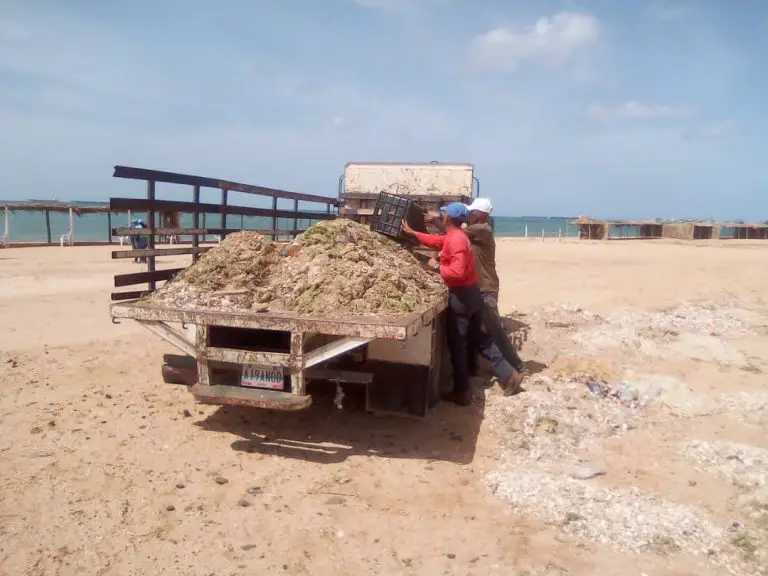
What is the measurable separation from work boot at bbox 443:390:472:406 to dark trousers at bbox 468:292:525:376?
24.7 inches

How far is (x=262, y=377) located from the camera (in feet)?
14.3

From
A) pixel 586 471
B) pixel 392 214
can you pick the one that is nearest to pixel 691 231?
pixel 392 214

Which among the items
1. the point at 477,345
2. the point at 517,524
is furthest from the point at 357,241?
the point at 517,524

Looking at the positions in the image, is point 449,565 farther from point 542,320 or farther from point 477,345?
point 542,320

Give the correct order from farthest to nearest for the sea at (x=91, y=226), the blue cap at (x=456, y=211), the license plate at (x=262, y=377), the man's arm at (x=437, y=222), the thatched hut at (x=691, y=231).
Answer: the thatched hut at (x=691, y=231)
the sea at (x=91, y=226)
the man's arm at (x=437, y=222)
the blue cap at (x=456, y=211)
the license plate at (x=262, y=377)

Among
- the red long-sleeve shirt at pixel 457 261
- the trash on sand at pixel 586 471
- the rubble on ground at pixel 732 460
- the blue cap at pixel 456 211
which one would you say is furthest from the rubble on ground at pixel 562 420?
the blue cap at pixel 456 211

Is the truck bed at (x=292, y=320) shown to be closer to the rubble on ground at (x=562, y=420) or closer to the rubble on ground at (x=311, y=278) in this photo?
the rubble on ground at (x=311, y=278)

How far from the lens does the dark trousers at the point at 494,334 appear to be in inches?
243

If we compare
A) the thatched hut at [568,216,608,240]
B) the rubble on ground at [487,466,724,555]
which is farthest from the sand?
the thatched hut at [568,216,608,240]

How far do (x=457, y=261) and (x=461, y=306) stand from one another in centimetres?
45

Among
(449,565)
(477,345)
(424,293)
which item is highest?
(424,293)

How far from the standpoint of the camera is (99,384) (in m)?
5.83

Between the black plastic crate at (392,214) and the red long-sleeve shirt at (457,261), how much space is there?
592mm

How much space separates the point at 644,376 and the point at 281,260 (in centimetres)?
409
